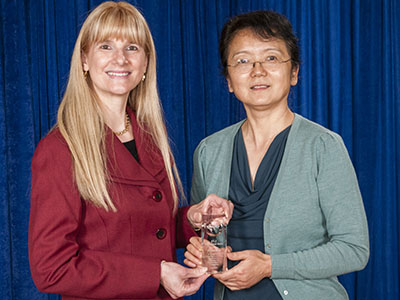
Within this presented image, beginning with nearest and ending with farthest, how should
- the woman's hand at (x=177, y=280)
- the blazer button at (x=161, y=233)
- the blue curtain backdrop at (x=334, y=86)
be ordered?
the woman's hand at (x=177, y=280), the blazer button at (x=161, y=233), the blue curtain backdrop at (x=334, y=86)

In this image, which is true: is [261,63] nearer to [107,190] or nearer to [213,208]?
[213,208]

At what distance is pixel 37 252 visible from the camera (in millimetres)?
1438

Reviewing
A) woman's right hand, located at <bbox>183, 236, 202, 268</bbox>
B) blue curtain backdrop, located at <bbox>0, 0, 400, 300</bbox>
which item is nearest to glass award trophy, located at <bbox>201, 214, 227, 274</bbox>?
woman's right hand, located at <bbox>183, 236, 202, 268</bbox>

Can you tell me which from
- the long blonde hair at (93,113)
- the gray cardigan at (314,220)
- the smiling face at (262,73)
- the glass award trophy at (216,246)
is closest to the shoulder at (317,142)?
the gray cardigan at (314,220)

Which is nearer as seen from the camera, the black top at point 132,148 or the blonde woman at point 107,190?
the blonde woman at point 107,190

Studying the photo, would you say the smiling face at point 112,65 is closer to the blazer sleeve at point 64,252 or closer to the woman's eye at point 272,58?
the blazer sleeve at point 64,252

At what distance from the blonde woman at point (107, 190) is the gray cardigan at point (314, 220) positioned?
0.22 metres

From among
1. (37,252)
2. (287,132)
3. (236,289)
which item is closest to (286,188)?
(287,132)

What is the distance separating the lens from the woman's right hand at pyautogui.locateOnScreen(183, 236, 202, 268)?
1.74m

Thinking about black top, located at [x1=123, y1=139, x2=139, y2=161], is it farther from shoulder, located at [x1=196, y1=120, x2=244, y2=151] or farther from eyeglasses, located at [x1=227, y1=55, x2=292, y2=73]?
eyeglasses, located at [x1=227, y1=55, x2=292, y2=73]

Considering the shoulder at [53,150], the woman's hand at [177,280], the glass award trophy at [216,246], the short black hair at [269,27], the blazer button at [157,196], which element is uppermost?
the short black hair at [269,27]

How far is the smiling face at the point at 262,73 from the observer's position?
1.77 metres

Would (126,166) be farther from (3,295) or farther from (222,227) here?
(3,295)

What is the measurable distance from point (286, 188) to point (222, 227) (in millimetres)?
265
